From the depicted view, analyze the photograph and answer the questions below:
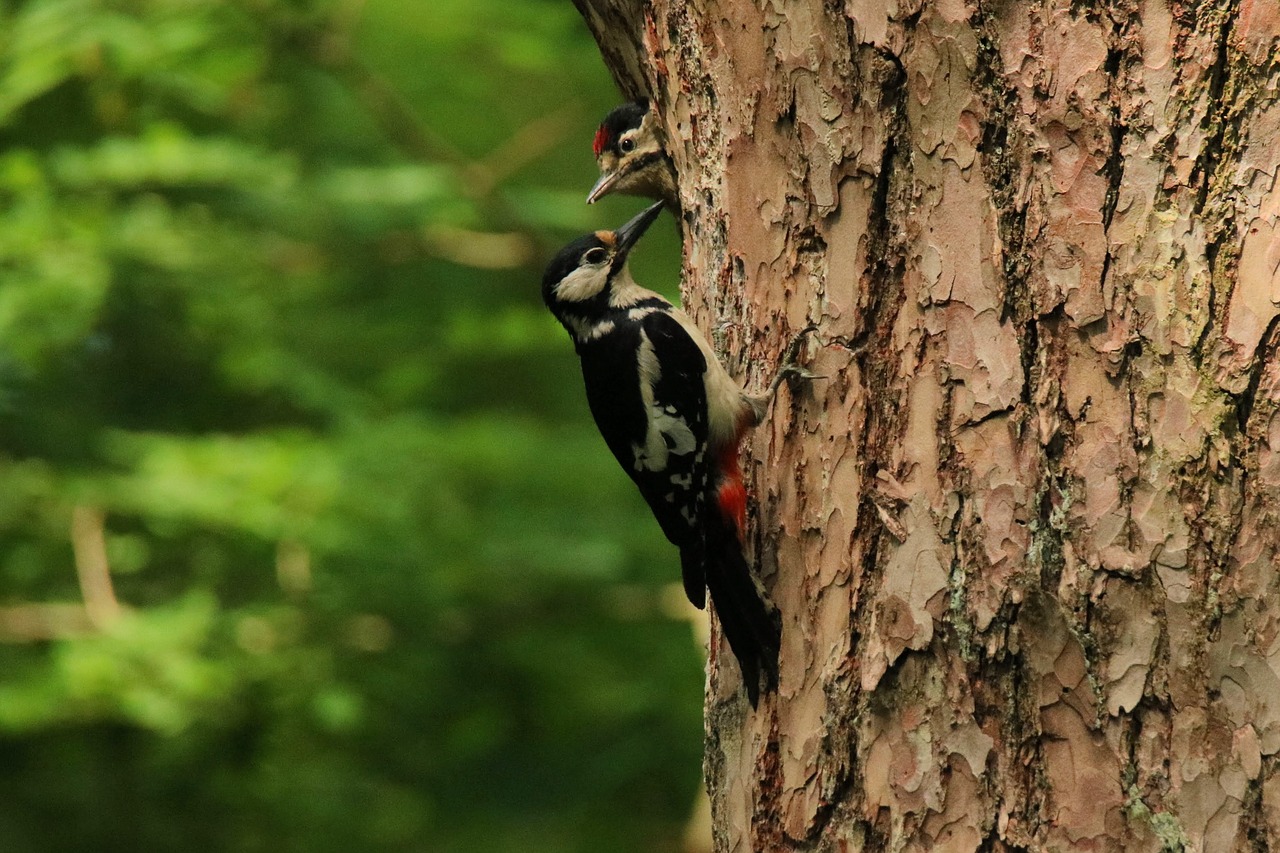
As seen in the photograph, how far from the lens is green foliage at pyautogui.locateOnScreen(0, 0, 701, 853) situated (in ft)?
22.3

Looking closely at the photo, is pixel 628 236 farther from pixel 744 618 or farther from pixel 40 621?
pixel 40 621

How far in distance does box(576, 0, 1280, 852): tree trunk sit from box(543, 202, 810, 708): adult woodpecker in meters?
0.20

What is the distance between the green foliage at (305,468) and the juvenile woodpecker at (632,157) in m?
2.61

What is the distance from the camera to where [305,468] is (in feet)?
23.1

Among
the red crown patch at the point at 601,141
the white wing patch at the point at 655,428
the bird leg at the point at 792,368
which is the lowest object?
the bird leg at the point at 792,368

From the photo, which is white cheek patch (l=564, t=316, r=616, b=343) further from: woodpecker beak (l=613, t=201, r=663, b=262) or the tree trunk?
the tree trunk

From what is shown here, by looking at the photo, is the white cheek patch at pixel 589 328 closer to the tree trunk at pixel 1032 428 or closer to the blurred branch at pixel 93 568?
the tree trunk at pixel 1032 428

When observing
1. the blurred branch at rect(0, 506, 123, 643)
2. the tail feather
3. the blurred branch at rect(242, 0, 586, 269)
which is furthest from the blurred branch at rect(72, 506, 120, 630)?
the tail feather

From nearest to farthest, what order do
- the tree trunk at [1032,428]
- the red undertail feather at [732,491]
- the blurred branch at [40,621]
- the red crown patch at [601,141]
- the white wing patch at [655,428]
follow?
1. the tree trunk at [1032,428]
2. the red undertail feather at [732,491]
3. the white wing patch at [655,428]
4. the red crown patch at [601,141]
5. the blurred branch at [40,621]

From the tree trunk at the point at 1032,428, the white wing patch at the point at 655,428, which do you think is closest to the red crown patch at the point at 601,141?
the white wing patch at the point at 655,428

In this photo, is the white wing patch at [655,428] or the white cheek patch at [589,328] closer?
the white wing patch at [655,428]

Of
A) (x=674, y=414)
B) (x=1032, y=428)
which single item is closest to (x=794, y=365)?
(x=1032, y=428)

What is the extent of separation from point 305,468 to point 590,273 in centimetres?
309

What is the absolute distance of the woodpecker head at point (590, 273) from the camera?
4441 mm
